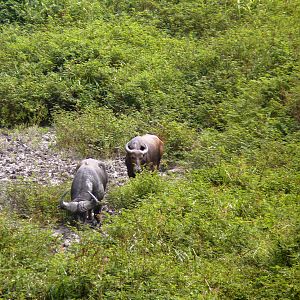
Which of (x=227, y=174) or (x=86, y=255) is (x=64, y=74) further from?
(x=86, y=255)

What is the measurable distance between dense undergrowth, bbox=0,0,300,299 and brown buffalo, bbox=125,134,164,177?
434 mm

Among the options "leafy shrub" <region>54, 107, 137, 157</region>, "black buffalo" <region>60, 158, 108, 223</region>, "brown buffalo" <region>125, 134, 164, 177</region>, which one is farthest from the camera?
"leafy shrub" <region>54, 107, 137, 157</region>

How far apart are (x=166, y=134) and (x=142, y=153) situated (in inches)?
82.6

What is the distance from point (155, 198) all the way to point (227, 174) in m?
1.80

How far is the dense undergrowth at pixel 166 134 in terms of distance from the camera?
393 inches

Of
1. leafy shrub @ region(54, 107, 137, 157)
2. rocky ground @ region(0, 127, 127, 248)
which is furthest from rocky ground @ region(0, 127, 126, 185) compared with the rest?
leafy shrub @ region(54, 107, 137, 157)

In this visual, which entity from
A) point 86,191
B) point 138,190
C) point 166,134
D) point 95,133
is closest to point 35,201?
point 86,191

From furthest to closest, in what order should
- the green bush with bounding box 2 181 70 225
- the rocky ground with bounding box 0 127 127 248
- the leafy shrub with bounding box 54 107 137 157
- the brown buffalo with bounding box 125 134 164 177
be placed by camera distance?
the leafy shrub with bounding box 54 107 137 157, the rocky ground with bounding box 0 127 127 248, the brown buffalo with bounding box 125 134 164 177, the green bush with bounding box 2 181 70 225

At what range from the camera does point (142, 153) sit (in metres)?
14.2

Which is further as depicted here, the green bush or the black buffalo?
the green bush

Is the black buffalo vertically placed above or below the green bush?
above

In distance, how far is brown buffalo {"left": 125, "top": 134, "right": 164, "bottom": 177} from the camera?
46.5 feet

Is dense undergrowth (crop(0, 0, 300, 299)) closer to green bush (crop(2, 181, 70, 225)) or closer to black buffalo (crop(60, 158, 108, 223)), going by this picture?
green bush (crop(2, 181, 70, 225))

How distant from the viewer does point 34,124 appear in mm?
17578
